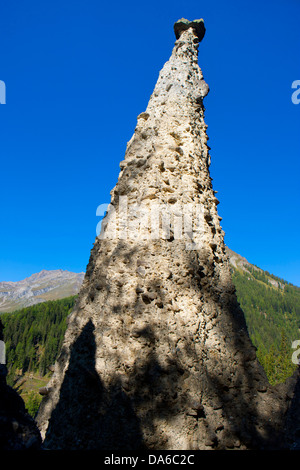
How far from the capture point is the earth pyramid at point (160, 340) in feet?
9.92

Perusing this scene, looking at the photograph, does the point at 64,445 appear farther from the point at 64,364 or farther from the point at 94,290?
the point at 94,290

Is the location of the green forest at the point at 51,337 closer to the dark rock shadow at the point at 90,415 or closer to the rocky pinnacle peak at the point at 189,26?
the dark rock shadow at the point at 90,415

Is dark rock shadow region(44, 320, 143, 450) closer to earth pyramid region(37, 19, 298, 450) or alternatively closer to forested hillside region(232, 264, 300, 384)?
earth pyramid region(37, 19, 298, 450)

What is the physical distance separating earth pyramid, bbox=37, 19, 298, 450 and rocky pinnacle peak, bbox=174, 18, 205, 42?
5.04 meters

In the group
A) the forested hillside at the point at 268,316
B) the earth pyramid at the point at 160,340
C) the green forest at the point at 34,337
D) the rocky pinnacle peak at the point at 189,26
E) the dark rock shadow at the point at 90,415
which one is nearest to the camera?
the dark rock shadow at the point at 90,415

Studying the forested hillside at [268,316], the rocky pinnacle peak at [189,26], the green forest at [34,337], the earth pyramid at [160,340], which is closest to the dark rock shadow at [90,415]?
the earth pyramid at [160,340]

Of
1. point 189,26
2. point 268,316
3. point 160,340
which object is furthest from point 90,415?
point 268,316

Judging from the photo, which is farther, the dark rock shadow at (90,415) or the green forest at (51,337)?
the green forest at (51,337)

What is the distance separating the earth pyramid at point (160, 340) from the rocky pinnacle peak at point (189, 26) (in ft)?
16.5

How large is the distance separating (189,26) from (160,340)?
8.77m

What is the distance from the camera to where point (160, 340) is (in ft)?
10.9

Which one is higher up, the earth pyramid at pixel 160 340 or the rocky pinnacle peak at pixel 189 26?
the rocky pinnacle peak at pixel 189 26

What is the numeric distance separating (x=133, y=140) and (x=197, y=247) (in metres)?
2.87

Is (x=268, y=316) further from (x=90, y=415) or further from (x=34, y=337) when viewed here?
(x=90, y=415)
